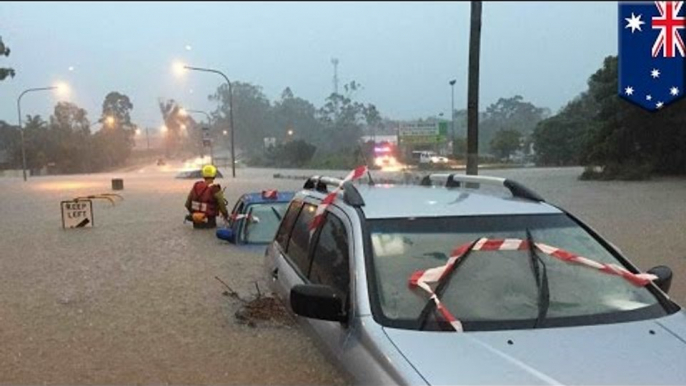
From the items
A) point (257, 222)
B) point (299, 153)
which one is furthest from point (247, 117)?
point (257, 222)

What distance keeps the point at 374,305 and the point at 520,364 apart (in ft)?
2.45

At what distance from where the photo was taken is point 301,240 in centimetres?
446

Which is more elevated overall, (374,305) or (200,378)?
(374,305)

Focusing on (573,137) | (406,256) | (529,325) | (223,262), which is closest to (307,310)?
(406,256)

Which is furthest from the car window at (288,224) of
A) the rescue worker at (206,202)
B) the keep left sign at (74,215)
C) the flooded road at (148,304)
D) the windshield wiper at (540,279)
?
the keep left sign at (74,215)

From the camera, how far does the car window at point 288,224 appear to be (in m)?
4.94

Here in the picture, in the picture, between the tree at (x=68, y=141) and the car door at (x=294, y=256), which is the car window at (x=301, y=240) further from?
the tree at (x=68, y=141)

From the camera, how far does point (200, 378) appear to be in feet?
14.9

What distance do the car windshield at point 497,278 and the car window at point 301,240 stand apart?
2.71ft

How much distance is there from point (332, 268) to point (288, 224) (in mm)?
1501

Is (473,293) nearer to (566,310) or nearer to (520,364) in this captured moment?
(566,310)

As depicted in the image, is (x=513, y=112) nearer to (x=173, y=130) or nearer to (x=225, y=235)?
→ (x=173, y=130)

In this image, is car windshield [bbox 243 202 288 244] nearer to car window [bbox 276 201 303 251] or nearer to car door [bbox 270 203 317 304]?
car window [bbox 276 201 303 251]

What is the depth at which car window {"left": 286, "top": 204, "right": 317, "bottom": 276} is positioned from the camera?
13.8ft
